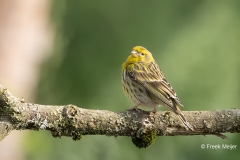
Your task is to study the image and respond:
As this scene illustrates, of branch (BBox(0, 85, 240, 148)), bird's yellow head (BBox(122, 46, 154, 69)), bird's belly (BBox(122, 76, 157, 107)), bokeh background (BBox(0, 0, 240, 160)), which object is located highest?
bokeh background (BBox(0, 0, 240, 160))

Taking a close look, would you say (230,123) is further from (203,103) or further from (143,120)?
(203,103)

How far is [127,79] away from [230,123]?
1738 millimetres

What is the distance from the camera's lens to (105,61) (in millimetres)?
11867

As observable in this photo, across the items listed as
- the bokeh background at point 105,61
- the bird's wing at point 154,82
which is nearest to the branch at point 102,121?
the bird's wing at point 154,82

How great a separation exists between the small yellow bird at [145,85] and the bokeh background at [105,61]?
3.69 metres

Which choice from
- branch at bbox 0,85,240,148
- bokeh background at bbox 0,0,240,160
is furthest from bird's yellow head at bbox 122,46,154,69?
bokeh background at bbox 0,0,240,160

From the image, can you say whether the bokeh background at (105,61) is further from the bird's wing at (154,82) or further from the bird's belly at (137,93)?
the bird's belly at (137,93)

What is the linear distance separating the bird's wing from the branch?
2.10 feet

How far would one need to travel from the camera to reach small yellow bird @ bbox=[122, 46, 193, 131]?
21.9 ft

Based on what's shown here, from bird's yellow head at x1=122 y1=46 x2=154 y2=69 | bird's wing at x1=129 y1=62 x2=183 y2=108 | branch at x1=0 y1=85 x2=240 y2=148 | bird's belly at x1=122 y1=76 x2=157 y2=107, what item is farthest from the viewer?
bird's yellow head at x1=122 y1=46 x2=154 y2=69

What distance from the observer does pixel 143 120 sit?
563 centimetres

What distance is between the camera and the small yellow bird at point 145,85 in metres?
6.69

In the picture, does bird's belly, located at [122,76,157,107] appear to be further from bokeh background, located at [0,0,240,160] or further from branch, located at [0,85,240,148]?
bokeh background, located at [0,0,240,160]

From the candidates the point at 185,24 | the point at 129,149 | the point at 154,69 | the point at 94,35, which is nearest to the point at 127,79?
the point at 154,69
